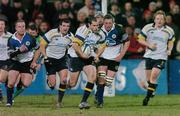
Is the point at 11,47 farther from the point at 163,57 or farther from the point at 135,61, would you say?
the point at 135,61

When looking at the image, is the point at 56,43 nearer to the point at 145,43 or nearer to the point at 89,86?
the point at 89,86

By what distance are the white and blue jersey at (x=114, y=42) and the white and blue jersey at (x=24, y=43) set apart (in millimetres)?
1976

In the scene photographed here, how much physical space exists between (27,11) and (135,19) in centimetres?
438

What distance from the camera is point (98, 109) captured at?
Answer: 17.8 metres

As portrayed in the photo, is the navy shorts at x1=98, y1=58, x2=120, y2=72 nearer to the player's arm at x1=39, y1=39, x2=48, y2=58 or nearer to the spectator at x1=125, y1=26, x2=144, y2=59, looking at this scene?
the player's arm at x1=39, y1=39, x2=48, y2=58

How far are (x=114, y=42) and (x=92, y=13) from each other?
7.35m

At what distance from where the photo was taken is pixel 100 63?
19.4m

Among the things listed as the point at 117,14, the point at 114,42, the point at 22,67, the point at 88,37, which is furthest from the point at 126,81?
the point at 88,37

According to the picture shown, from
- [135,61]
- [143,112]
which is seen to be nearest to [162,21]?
[143,112]

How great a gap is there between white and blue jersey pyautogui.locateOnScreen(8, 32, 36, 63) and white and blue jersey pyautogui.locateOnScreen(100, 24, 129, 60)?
1976mm

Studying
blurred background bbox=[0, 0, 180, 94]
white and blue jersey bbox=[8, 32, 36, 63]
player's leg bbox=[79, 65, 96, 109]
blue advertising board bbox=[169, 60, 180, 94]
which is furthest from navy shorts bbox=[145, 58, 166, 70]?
blue advertising board bbox=[169, 60, 180, 94]

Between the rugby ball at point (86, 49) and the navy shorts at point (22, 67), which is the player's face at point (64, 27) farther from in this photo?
the navy shorts at point (22, 67)

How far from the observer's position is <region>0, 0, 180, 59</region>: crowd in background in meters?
26.4

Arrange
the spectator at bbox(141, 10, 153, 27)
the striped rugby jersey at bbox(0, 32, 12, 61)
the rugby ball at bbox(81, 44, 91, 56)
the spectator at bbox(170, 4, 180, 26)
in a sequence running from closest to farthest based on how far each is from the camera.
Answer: the rugby ball at bbox(81, 44, 91, 56) < the striped rugby jersey at bbox(0, 32, 12, 61) < the spectator at bbox(141, 10, 153, 27) < the spectator at bbox(170, 4, 180, 26)
